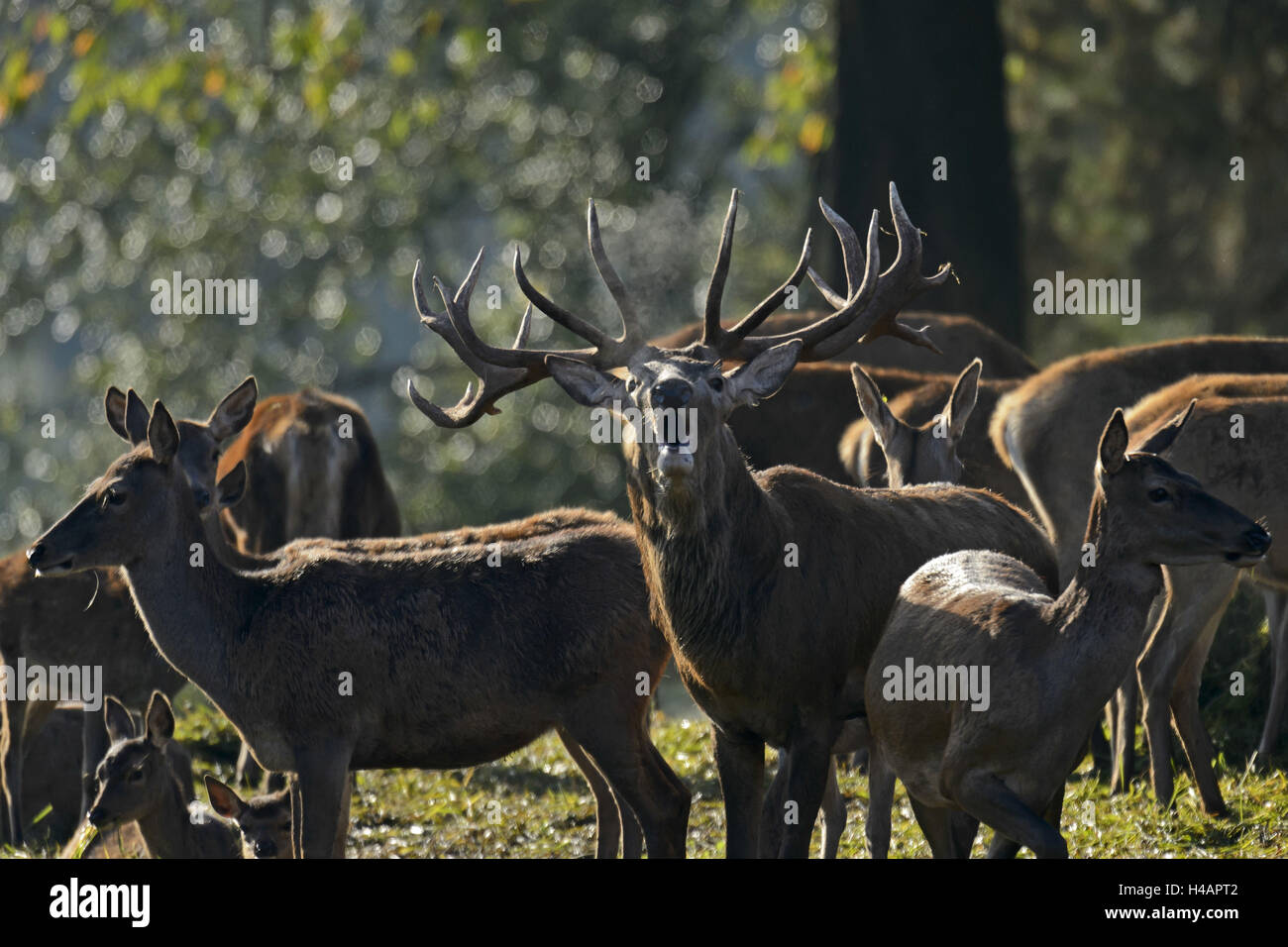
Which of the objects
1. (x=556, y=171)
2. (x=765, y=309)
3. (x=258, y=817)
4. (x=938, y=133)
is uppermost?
(x=556, y=171)

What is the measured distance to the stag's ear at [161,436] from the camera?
8.21 metres

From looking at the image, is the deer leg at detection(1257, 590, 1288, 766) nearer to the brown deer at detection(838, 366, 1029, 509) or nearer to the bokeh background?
the brown deer at detection(838, 366, 1029, 509)

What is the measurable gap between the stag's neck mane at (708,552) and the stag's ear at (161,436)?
2.11 metres

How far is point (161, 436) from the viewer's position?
827cm

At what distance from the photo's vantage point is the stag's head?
23.5ft

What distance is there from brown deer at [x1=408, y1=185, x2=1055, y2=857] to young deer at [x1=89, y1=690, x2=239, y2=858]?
2.61 meters

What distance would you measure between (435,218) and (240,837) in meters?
17.6

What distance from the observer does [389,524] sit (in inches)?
454

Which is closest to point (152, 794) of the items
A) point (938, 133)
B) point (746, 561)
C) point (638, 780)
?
point (638, 780)

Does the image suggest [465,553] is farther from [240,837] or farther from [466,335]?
[240,837]

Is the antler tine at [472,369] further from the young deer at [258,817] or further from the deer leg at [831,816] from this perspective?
the deer leg at [831,816]

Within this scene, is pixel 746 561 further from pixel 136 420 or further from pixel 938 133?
pixel 938 133

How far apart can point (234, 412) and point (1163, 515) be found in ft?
16.8
